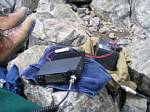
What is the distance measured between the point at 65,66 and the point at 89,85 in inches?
6.1

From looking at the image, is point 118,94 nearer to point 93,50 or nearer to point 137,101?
point 137,101

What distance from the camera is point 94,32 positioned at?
2.86 meters

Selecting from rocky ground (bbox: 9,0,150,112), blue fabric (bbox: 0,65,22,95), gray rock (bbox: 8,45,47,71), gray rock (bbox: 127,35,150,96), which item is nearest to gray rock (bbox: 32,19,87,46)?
rocky ground (bbox: 9,0,150,112)

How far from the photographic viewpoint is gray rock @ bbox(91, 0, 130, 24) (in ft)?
10.0

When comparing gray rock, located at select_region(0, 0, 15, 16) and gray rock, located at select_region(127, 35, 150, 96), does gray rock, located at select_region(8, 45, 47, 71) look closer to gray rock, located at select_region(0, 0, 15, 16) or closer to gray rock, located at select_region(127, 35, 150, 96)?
gray rock, located at select_region(127, 35, 150, 96)

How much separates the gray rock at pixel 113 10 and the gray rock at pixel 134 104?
0.96 m

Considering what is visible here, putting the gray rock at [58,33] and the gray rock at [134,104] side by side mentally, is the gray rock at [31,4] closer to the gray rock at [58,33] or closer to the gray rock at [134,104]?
the gray rock at [58,33]

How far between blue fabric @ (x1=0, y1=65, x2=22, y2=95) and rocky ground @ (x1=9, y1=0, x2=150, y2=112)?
6cm

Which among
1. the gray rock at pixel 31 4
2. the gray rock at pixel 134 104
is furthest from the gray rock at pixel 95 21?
the gray rock at pixel 134 104

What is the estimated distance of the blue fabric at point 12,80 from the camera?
187cm

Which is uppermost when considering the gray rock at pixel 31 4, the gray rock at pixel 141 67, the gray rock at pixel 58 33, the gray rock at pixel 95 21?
the gray rock at pixel 31 4

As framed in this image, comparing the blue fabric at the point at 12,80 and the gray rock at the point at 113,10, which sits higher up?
the gray rock at the point at 113,10

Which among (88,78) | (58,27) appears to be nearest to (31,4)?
(58,27)

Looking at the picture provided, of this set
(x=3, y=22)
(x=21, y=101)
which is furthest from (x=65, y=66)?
(x=3, y=22)
